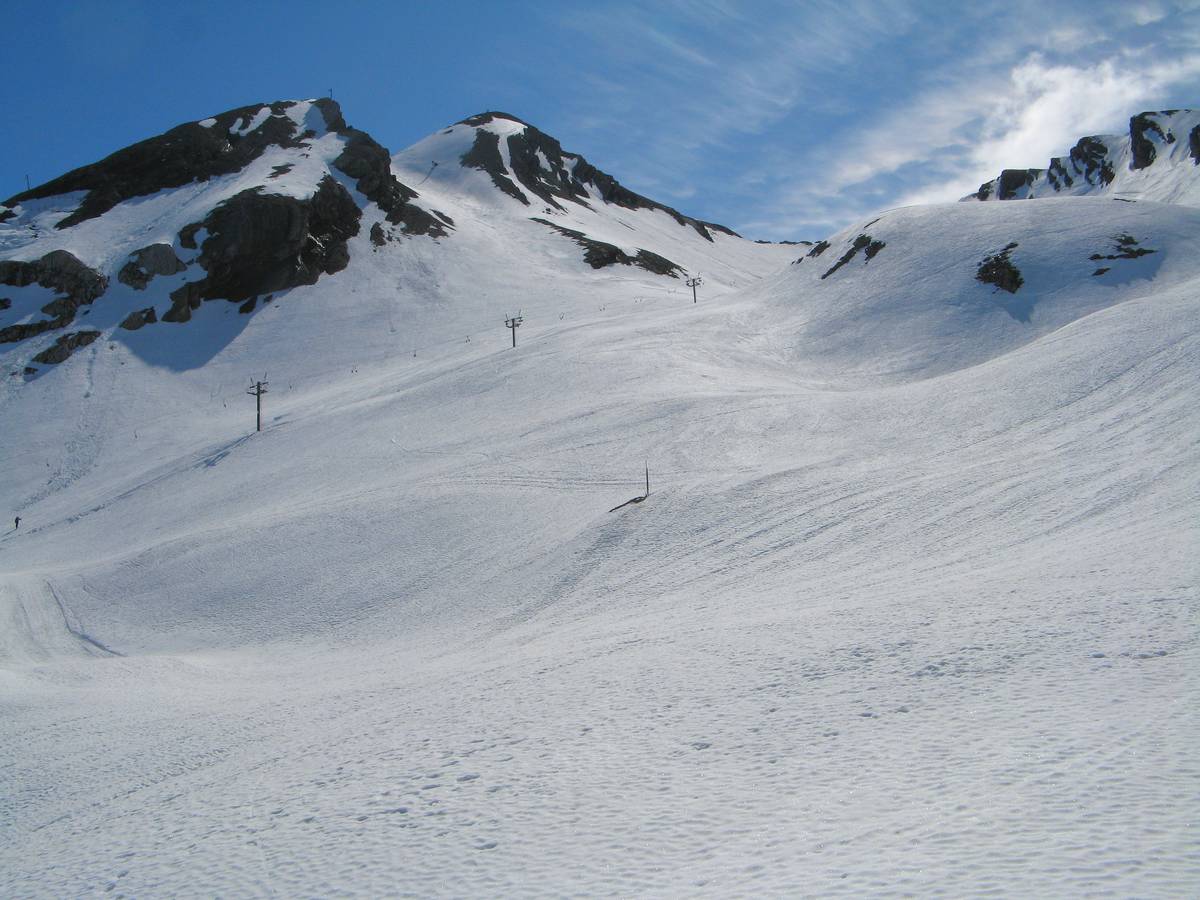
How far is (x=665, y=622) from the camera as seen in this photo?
13281 millimetres

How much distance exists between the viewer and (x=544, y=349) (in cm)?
4306

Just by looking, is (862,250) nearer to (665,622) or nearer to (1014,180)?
(665,622)

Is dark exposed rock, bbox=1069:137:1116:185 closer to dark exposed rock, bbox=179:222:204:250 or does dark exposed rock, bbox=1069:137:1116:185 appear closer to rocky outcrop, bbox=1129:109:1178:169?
rocky outcrop, bbox=1129:109:1178:169

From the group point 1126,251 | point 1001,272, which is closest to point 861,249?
point 1001,272

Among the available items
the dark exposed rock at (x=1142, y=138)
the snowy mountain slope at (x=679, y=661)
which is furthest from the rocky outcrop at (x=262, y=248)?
the dark exposed rock at (x=1142, y=138)

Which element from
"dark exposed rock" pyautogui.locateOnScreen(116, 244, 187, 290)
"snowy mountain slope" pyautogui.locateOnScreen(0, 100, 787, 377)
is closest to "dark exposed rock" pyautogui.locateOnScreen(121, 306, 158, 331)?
"snowy mountain slope" pyautogui.locateOnScreen(0, 100, 787, 377)

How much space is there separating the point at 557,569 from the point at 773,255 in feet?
415

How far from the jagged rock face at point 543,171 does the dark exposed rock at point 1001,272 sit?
235ft

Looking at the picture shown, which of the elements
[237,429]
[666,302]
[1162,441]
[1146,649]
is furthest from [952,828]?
[666,302]

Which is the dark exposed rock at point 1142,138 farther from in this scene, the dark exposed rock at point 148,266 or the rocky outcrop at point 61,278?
the rocky outcrop at point 61,278

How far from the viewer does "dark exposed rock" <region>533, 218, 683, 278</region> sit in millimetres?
81625

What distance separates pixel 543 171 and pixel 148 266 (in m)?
68.5

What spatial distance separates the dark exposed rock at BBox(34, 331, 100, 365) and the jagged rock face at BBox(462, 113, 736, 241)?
2251 inches

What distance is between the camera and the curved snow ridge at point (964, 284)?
37.8 meters
